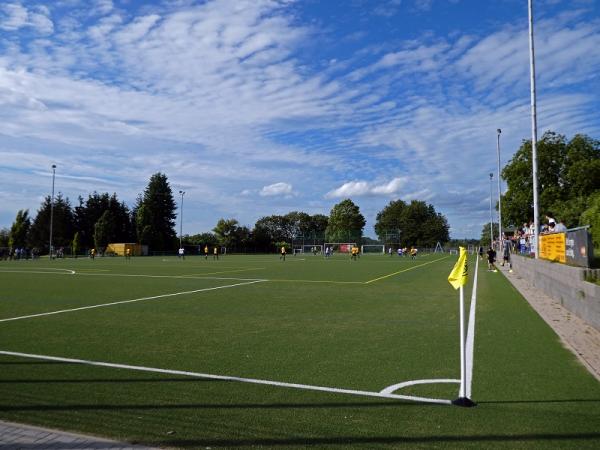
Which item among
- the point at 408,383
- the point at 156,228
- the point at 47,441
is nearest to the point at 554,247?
the point at 408,383

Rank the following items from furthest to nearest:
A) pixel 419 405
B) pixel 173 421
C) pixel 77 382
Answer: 1. pixel 77 382
2. pixel 419 405
3. pixel 173 421

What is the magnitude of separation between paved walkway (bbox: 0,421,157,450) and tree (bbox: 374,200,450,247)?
134 m

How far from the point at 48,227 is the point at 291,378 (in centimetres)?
8758

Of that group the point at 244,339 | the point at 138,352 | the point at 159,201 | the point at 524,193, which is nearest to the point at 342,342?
the point at 244,339

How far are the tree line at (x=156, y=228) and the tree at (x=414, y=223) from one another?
28 cm

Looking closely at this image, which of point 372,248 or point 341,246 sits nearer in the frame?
point 341,246

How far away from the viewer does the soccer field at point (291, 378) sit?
4.34 metres

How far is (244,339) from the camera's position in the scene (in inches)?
334

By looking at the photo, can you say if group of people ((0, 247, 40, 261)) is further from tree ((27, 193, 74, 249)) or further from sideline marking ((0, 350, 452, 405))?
sideline marking ((0, 350, 452, 405))

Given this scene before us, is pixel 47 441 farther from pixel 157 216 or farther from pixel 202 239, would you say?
pixel 202 239

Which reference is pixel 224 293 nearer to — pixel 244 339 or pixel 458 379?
pixel 244 339

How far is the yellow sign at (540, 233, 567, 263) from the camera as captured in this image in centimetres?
1414

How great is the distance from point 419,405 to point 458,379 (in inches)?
46.0

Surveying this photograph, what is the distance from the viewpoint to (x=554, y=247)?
15727 millimetres
